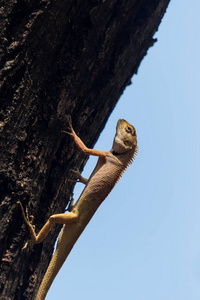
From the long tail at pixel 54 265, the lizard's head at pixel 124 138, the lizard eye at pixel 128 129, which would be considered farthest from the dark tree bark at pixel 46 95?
the lizard eye at pixel 128 129

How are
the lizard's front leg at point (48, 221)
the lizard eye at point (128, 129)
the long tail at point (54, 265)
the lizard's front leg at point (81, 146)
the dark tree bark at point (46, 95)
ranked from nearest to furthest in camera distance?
the dark tree bark at point (46, 95)
the lizard's front leg at point (48, 221)
the lizard's front leg at point (81, 146)
the long tail at point (54, 265)
the lizard eye at point (128, 129)

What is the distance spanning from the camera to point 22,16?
2.59 m

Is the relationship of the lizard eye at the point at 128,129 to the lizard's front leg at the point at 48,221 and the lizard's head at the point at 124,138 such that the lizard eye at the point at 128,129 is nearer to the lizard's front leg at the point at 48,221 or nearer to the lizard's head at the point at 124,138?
the lizard's head at the point at 124,138

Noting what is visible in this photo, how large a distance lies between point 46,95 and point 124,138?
2.25 meters

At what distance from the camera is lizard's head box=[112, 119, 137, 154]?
490 centimetres

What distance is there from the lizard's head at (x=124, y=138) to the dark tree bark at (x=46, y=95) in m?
1.01

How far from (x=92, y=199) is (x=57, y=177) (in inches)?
42.8

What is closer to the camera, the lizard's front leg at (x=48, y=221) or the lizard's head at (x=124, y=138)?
the lizard's front leg at (x=48, y=221)

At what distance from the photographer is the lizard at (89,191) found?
3.69m

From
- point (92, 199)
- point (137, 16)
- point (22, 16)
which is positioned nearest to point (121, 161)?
point (92, 199)

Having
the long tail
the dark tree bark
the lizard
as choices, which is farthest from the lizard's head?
the long tail

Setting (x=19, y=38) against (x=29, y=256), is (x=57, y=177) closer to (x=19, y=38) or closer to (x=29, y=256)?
(x=29, y=256)

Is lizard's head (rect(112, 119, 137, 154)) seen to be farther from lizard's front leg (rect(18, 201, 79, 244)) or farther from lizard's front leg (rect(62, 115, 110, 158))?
lizard's front leg (rect(18, 201, 79, 244))

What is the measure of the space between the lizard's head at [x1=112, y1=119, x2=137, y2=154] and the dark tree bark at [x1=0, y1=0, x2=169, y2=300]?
101cm
